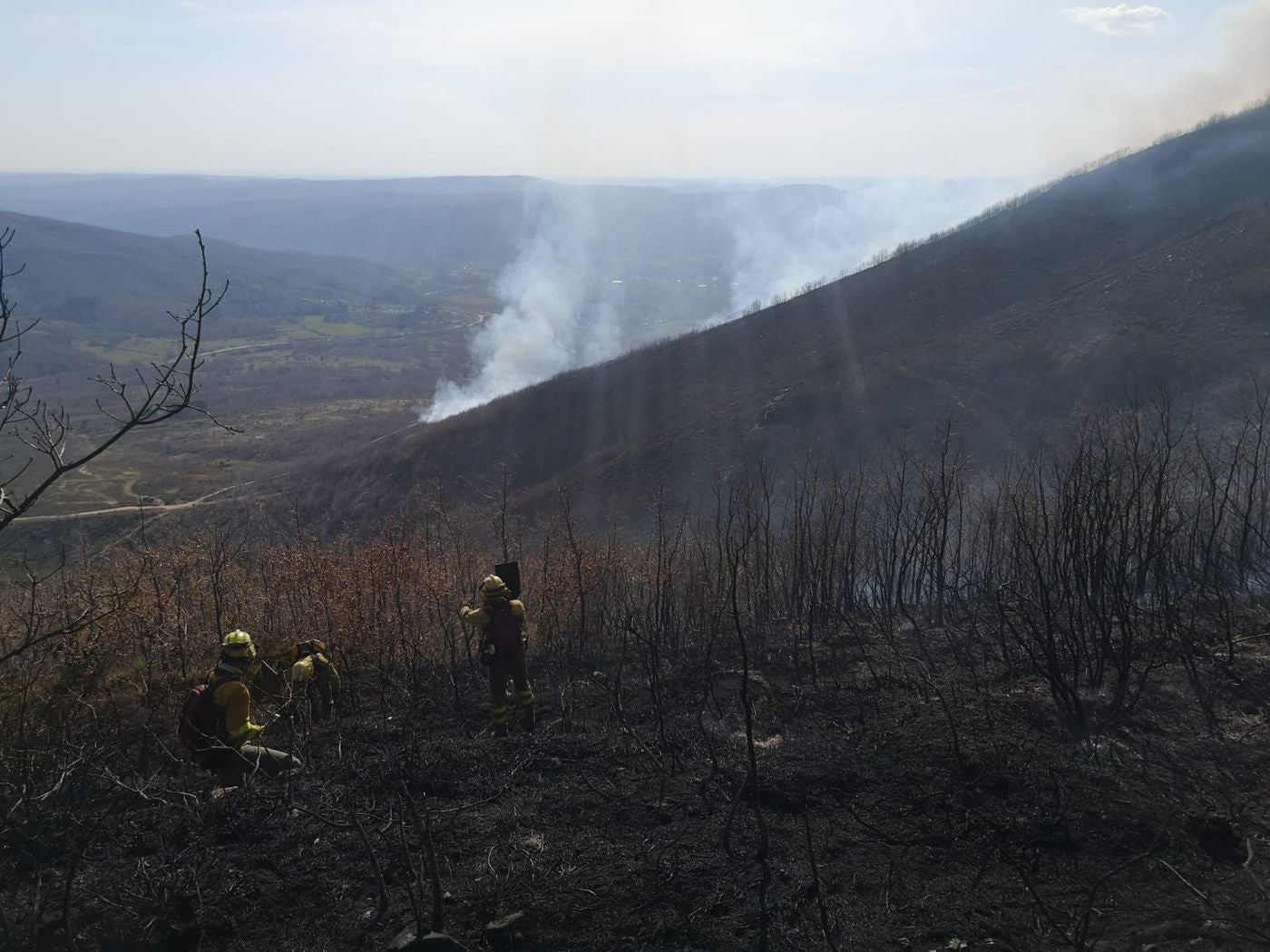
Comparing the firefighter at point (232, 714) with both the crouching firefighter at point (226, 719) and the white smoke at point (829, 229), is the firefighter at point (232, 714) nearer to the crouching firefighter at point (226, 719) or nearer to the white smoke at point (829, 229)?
the crouching firefighter at point (226, 719)

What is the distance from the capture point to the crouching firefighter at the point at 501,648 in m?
6.96

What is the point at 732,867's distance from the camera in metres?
4.61

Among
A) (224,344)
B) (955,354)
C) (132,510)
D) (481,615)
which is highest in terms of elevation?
(224,344)

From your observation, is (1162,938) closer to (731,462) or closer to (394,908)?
(394,908)

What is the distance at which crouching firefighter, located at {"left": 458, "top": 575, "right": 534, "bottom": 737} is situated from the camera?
22.9 feet

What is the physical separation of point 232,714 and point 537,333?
101793 mm

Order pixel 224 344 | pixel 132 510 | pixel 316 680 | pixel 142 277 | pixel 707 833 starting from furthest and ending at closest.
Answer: pixel 142 277 < pixel 224 344 < pixel 132 510 < pixel 316 680 < pixel 707 833

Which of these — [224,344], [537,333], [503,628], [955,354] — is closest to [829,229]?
[537,333]

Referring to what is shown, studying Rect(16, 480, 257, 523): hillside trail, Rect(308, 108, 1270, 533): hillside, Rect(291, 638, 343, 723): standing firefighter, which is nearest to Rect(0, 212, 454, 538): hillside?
Rect(16, 480, 257, 523): hillside trail

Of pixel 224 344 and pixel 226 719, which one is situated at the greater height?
pixel 224 344

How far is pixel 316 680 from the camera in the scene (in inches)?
291

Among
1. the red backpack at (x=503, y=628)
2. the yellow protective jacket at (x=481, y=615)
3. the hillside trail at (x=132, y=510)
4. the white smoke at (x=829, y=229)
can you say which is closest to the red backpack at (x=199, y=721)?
the yellow protective jacket at (x=481, y=615)

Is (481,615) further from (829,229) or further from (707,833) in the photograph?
(829,229)

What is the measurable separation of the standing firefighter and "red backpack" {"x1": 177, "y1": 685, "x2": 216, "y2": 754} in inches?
24.1
